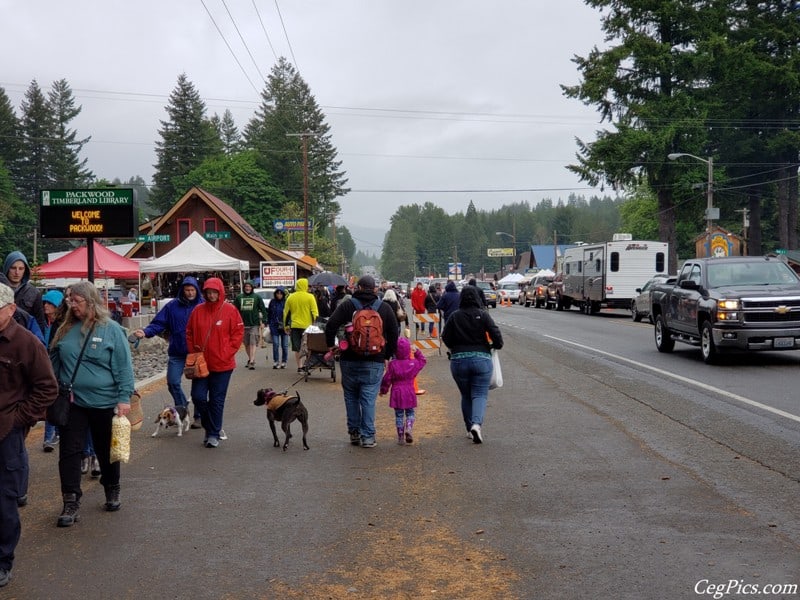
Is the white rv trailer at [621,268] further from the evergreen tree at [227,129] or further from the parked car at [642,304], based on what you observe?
the evergreen tree at [227,129]

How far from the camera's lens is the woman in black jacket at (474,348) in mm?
10039

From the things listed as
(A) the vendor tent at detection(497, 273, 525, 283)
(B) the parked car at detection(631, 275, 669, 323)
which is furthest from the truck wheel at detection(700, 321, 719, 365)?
(A) the vendor tent at detection(497, 273, 525, 283)

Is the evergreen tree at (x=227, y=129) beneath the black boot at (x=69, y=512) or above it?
above

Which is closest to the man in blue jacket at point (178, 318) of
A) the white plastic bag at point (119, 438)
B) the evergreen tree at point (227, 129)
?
the white plastic bag at point (119, 438)

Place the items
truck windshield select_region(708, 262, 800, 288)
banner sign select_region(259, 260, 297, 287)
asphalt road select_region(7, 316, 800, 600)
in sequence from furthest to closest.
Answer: banner sign select_region(259, 260, 297, 287) < truck windshield select_region(708, 262, 800, 288) < asphalt road select_region(7, 316, 800, 600)

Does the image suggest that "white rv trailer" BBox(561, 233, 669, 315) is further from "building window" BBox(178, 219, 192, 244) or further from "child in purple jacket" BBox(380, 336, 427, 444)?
"child in purple jacket" BBox(380, 336, 427, 444)

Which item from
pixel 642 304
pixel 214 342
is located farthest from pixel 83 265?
pixel 214 342

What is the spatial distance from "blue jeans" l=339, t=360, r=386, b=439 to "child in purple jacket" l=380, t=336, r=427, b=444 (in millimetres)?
151

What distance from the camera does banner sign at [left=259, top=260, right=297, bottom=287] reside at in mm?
34875

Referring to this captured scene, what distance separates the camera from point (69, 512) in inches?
268

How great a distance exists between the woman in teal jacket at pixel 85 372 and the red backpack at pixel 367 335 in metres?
3.12

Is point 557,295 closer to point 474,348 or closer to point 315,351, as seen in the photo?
point 315,351

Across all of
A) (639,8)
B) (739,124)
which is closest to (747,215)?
(739,124)

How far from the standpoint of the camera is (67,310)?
709 cm
